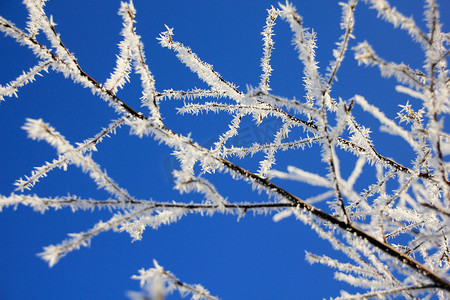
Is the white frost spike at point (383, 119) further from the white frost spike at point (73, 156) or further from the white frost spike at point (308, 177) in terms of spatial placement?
the white frost spike at point (73, 156)

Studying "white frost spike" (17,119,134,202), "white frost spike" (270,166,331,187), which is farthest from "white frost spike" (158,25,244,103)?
"white frost spike" (17,119,134,202)

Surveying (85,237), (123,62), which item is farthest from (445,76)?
(85,237)

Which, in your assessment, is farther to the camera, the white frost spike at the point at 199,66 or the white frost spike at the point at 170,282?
the white frost spike at the point at 199,66

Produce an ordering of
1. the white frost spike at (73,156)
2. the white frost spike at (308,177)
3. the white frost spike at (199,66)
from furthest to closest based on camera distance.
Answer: the white frost spike at (199,66)
the white frost spike at (308,177)
the white frost spike at (73,156)

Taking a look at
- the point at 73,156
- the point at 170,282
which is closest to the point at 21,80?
the point at 73,156

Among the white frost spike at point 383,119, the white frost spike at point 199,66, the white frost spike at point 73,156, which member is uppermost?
the white frost spike at point 199,66

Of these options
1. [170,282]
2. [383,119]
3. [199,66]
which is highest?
[199,66]

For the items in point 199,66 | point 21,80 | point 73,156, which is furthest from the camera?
point 199,66

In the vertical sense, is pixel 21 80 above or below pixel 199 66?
below

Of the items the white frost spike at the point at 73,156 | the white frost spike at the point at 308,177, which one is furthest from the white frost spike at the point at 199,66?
the white frost spike at the point at 73,156

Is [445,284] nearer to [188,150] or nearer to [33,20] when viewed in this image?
[188,150]

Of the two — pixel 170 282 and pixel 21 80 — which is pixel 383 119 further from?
pixel 21 80
